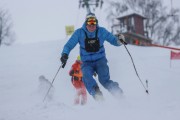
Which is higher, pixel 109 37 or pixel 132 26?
pixel 109 37

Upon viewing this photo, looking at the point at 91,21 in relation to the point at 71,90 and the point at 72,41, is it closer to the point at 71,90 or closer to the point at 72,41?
the point at 72,41

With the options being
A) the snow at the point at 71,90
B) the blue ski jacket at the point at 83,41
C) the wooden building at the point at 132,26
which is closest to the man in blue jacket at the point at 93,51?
the blue ski jacket at the point at 83,41

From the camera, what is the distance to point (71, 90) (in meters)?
11.1

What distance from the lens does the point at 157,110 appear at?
14.9ft

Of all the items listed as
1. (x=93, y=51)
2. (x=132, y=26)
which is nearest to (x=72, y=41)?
(x=93, y=51)

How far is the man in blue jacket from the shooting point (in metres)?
5.88

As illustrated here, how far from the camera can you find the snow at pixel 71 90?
15.5 feet

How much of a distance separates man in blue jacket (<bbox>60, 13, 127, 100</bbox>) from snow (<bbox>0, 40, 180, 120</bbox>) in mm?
297

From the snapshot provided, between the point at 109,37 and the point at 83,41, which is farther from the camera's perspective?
the point at 109,37

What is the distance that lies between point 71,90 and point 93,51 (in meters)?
5.34

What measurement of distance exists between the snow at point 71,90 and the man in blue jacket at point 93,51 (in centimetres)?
30

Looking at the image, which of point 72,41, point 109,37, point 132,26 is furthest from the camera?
point 132,26

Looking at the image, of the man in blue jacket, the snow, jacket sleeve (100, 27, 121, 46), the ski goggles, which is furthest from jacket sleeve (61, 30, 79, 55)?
the snow

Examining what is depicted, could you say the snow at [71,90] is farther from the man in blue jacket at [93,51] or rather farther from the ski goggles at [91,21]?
the ski goggles at [91,21]
